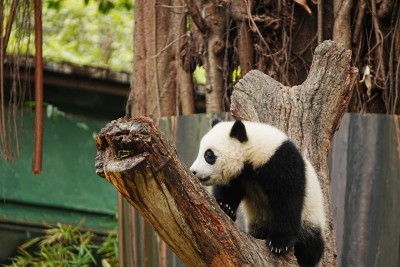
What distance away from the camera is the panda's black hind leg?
407 cm

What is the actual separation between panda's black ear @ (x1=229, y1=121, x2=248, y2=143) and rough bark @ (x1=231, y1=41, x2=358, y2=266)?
0.44 m

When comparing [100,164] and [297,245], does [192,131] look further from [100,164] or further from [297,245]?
[100,164]

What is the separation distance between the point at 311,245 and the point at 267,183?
397mm

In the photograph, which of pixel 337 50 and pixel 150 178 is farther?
pixel 337 50

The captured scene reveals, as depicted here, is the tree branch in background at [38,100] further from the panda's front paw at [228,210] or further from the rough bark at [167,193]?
the rough bark at [167,193]

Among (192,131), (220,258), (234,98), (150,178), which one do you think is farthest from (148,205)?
(192,131)

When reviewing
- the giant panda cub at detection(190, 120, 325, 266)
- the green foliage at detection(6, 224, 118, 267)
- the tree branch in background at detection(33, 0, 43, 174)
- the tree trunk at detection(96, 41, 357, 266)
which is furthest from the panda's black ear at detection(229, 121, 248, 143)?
the green foliage at detection(6, 224, 118, 267)

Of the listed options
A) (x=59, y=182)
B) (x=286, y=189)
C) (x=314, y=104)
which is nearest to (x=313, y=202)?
(x=286, y=189)

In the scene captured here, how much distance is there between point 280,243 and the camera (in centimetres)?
373

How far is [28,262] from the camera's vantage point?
794 cm

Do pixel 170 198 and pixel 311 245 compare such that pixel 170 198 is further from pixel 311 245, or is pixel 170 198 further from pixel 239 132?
pixel 311 245

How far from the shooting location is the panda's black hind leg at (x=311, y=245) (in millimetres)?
4070

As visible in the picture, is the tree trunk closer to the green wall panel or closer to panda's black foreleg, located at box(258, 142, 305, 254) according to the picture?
panda's black foreleg, located at box(258, 142, 305, 254)

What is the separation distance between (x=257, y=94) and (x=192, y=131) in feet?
3.46
